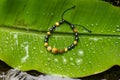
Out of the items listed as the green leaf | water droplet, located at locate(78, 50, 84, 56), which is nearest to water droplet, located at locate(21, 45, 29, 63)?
the green leaf

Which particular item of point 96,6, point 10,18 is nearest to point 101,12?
point 96,6

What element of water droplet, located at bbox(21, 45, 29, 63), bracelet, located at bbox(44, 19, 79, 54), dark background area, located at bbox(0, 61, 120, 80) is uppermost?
bracelet, located at bbox(44, 19, 79, 54)

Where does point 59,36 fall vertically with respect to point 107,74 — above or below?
above

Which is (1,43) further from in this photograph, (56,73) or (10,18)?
(56,73)

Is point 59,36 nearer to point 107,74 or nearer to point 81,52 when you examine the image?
point 81,52

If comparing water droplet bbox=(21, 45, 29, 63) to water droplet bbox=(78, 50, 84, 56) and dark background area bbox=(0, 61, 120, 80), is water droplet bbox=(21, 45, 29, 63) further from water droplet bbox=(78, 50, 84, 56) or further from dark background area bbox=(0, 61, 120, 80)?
water droplet bbox=(78, 50, 84, 56)

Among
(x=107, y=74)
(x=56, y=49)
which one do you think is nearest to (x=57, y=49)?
(x=56, y=49)

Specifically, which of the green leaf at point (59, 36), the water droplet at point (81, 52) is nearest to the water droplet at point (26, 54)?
the green leaf at point (59, 36)

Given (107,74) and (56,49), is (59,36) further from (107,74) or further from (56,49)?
(107,74)
